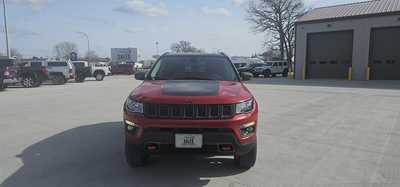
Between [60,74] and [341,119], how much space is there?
20.1 metres

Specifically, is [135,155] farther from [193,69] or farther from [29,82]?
[29,82]

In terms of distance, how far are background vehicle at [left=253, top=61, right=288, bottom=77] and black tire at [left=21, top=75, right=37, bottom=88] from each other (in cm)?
2112

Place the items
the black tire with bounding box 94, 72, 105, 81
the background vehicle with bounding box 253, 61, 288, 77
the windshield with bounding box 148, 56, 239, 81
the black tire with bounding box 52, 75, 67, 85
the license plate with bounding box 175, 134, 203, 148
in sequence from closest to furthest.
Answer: the license plate with bounding box 175, 134, 203, 148, the windshield with bounding box 148, 56, 239, 81, the black tire with bounding box 52, 75, 67, 85, the black tire with bounding box 94, 72, 105, 81, the background vehicle with bounding box 253, 61, 288, 77

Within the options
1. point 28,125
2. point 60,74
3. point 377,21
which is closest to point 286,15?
point 377,21

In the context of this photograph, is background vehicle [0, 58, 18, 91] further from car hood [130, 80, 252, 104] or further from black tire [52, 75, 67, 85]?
car hood [130, 80, 252, 104]

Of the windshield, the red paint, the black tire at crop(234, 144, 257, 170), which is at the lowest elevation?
the black tire at crop(234, 144, 257, 170)

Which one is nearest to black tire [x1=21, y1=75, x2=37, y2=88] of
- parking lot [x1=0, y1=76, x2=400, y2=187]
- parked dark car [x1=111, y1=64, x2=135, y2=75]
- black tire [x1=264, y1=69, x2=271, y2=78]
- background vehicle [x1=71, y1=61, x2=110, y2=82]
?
background vehicle [x1=71, y1=61, x2=110, y2=82]

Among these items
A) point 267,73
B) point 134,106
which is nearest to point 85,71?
point 267,73

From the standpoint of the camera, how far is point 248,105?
406 cm

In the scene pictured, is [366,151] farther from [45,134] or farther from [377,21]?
[377,21]

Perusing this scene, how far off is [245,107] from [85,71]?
963 inches

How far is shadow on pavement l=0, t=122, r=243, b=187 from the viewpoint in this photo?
406 centimetres

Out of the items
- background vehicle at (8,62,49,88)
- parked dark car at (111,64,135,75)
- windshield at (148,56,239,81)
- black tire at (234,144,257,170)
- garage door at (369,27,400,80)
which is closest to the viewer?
black tire at (234,144,257,170)

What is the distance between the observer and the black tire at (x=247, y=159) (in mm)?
4305
